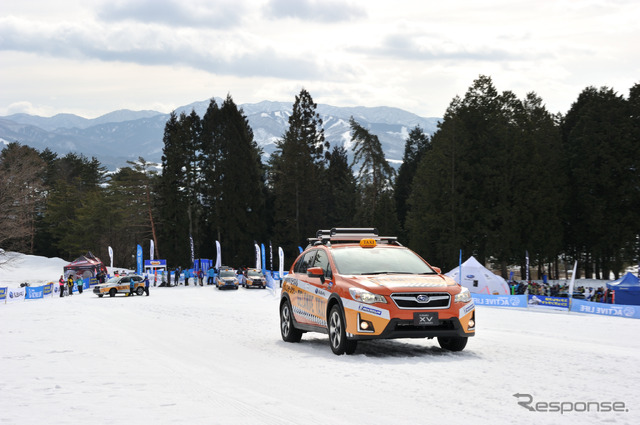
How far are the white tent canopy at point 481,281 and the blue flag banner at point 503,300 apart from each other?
235 inches

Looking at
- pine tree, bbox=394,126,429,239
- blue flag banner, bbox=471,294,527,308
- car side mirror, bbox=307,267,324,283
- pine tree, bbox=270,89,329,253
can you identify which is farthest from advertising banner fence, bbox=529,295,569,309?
pine tree, bbox=394,126,429,239

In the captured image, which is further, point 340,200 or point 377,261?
point 340,200

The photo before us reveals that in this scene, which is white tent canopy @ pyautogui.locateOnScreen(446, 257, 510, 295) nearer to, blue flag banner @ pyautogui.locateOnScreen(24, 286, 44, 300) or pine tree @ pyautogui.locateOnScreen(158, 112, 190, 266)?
blue flag banner @ pyautogui.locateOnScreen(24, 286, 44, 300)

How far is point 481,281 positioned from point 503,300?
8101 millimetres

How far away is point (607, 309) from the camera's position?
27.3m

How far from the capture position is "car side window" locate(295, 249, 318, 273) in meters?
13.9

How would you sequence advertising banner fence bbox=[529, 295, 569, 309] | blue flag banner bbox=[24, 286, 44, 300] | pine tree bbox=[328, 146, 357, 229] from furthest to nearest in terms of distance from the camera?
pine tree bbox=[328, 146, 357, 229] < blue flag banner bbox=[24, 286, 44, 300] < advertising banner fence bbox=[529, 295, 569, 309]

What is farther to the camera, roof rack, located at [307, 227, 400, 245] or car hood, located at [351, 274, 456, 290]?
roof rack, located at [307, 227, 400, 245]

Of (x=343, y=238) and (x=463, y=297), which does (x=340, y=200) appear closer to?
(x=343, y=238)

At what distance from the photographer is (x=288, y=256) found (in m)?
91.6

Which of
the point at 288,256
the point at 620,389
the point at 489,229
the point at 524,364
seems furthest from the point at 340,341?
the point at 288,256

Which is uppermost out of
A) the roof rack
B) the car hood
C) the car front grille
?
the roof rack

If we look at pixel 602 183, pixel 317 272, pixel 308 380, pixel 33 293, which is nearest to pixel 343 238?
pixel 317 272

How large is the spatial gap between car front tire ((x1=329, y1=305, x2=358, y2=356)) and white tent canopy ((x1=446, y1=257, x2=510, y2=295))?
30.9m
